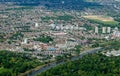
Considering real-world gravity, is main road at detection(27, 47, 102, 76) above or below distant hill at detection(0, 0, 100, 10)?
above

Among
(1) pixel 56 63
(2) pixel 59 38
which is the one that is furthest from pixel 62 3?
(1) pixel 56 63

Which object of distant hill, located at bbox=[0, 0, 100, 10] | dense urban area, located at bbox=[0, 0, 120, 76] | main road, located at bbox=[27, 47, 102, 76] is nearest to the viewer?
main road, located at bbox=[27, 47, 102, 76]

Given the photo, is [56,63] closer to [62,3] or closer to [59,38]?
[59,38]

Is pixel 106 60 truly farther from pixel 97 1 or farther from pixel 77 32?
pixel 97 1

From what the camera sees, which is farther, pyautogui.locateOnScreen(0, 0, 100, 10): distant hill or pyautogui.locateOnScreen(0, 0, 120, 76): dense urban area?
pyautogui.locateOnScreen(0, 0, 100, 10): distant hill

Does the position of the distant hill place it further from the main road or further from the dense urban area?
the main road

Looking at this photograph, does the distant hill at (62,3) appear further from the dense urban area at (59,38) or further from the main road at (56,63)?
the main road at (56,63)

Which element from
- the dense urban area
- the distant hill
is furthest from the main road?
the distant hill

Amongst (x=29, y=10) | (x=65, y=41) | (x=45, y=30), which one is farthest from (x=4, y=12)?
(x=65, y=41)
